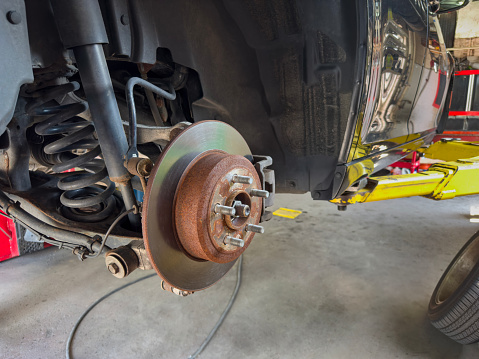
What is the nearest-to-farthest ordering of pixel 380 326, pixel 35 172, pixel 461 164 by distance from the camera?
pixel 35 172, pixel 380 326, pixel 461 164

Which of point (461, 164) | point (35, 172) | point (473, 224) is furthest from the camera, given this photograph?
point (473, 224)

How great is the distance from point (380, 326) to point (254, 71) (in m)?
1.08

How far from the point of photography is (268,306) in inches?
A: 57.3

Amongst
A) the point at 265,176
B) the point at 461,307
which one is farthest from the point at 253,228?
the point at 461,307

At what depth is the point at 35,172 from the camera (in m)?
1.08

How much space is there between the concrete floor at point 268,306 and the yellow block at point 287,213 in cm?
48

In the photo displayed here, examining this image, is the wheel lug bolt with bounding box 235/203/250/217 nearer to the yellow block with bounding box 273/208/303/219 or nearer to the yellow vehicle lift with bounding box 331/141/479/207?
the yellow vehicle lift with bounding box 331/141/479/207

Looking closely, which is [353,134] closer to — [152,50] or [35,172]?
[152,50]

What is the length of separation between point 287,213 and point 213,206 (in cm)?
230

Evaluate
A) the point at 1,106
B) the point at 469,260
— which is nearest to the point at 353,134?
the point at 1,106

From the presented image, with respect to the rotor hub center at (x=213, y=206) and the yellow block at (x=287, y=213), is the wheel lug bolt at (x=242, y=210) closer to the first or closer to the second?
the rotor hub center at (x=213, y=206)

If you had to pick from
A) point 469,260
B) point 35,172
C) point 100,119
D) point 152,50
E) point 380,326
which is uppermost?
point 152,50

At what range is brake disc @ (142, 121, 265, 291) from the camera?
21.8 inches

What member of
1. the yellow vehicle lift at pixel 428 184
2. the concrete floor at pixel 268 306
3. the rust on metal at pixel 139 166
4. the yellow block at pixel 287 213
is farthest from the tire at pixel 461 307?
the yellow block at pixel 287 213
